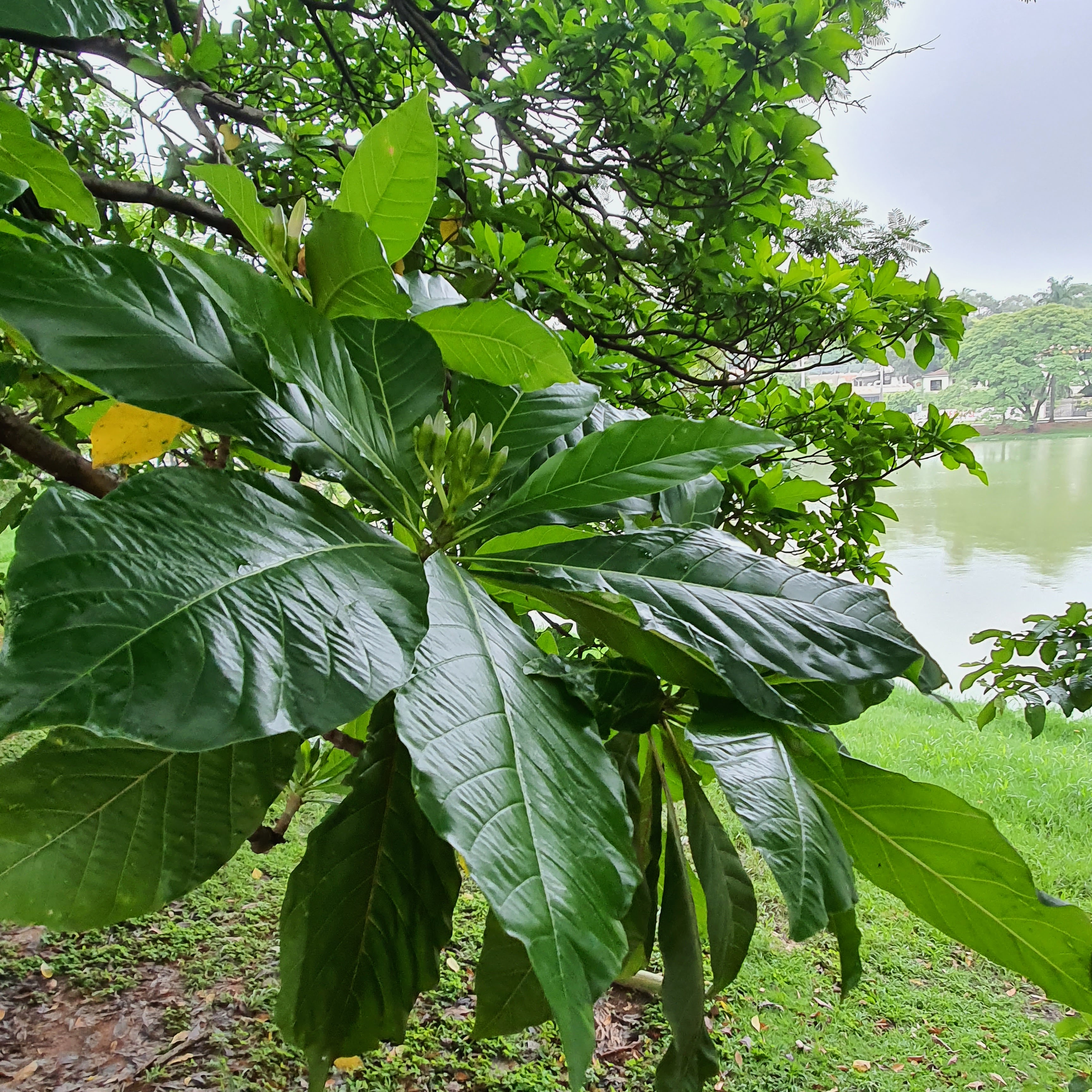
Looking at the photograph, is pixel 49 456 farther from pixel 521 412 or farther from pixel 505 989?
pixel 505 989

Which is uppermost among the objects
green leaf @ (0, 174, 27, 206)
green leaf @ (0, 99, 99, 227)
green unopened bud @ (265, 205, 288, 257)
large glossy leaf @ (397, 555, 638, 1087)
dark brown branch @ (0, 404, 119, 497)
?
green leaf @ (0, 99, 99, 227)

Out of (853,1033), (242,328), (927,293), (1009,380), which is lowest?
(853,1033)

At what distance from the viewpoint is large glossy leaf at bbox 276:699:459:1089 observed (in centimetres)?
34

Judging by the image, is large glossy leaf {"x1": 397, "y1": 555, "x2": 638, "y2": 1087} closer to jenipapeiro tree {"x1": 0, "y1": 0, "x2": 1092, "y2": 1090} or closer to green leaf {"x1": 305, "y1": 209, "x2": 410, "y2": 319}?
jenipapeiro tree {"x1": 0, "y1": 0, "x2": 1092, "y2": 1090}

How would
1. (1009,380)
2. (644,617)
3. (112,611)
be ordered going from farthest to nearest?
(1009,380) < (644,617) < (112,611)

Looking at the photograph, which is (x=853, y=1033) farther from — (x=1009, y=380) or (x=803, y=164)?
(x=1009, y=380)

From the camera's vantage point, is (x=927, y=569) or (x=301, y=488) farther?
(x=927, y=569)

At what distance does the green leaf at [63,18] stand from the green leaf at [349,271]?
0.11 m

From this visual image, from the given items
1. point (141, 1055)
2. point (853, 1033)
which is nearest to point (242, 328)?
point (141, 1055)

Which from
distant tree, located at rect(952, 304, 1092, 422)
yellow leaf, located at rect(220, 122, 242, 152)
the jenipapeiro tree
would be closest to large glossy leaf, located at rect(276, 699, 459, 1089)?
the jenipapeiro tree

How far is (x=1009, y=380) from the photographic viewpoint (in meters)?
3.55

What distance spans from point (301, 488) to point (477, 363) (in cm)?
15

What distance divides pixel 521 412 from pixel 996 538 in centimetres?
409

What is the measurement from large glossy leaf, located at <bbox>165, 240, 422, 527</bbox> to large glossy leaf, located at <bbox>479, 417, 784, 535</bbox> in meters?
0.07
